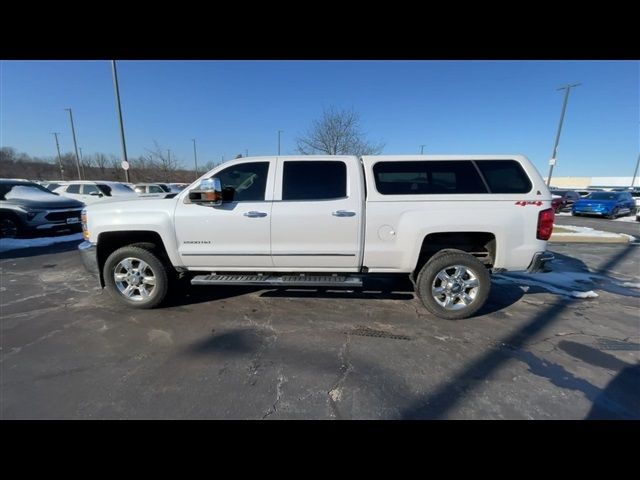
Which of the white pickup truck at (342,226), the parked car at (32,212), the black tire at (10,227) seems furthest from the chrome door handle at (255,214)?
the black tire at (10,227)

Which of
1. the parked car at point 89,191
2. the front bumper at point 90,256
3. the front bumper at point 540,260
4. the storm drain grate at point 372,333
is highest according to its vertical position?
the parked car at point 89,191

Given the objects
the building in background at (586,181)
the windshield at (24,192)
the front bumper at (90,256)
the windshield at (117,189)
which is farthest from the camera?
the building in background at (586,181)

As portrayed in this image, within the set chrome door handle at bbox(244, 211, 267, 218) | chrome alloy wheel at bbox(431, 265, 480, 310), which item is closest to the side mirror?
chrome door handle at bbox(244, 211, 267, 218)

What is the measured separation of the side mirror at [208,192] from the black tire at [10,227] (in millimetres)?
8514

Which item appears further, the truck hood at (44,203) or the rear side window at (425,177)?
the truck hood at (44,203)

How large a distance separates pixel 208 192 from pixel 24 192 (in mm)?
9990

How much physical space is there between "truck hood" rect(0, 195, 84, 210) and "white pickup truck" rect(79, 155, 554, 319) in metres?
6.80

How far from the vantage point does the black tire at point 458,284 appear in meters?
3.61

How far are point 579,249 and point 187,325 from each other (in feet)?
33.0

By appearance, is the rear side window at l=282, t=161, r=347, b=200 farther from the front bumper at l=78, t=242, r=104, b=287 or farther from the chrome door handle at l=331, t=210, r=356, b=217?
the front bumper at l=78, t=242, r=104, b=287

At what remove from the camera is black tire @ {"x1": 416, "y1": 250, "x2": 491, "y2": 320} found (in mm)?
3615

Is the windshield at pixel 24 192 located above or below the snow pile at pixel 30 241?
above

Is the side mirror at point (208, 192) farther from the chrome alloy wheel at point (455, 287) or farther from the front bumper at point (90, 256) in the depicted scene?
the chrome alloy wheel at point (455, 287)
